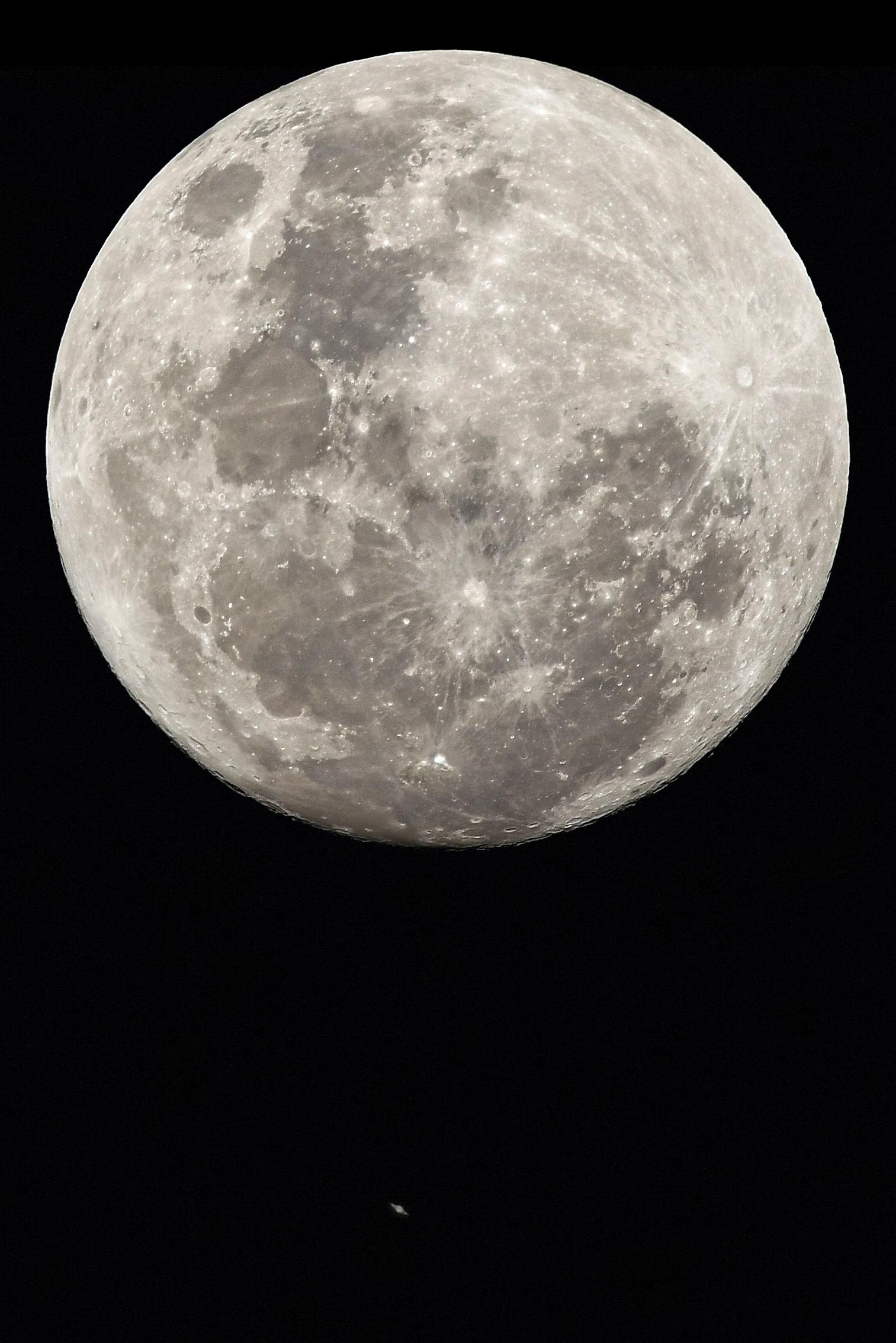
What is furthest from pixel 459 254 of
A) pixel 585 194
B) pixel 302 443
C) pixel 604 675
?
pixel 604 675

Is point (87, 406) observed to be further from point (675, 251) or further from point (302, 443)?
point (675, 251)

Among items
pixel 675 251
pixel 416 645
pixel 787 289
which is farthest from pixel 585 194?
pixel 416 645

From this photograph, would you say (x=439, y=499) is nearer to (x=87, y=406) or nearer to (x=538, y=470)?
(x=538, y=470)

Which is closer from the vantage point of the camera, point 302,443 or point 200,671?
point 302,443

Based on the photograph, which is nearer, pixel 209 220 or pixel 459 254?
pixel 459 254

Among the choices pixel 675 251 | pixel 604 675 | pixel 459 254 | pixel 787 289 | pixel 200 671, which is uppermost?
pixel 787 289

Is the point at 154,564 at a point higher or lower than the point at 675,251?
lower
